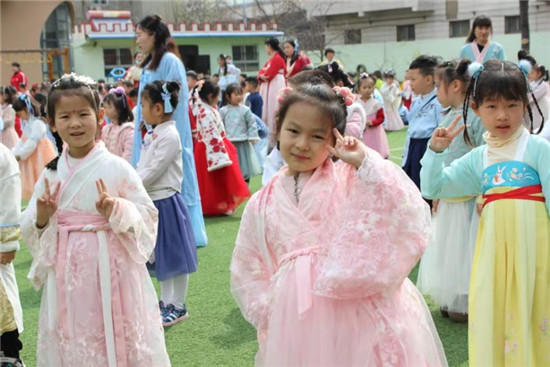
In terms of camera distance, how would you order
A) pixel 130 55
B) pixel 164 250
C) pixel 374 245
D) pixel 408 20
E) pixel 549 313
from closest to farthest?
pixel 374 245
pixel 549 313
pixel 164 250
pixel 130 55
pixel 408 20

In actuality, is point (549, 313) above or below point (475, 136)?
below

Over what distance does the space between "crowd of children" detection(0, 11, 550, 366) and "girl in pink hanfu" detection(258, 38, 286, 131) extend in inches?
200

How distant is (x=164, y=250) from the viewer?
4.22m

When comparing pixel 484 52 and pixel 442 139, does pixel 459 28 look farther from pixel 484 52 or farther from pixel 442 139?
pixel 442 139

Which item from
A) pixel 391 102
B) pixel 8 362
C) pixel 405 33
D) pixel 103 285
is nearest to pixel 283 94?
pixel 103 285

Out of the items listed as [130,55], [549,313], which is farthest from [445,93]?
[130,55]

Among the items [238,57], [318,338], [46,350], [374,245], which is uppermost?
[238,57]

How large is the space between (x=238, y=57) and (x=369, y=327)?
28903 mm

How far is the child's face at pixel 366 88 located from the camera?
28.8ft

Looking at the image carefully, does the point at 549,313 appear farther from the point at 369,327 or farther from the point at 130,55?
the point at 130,55

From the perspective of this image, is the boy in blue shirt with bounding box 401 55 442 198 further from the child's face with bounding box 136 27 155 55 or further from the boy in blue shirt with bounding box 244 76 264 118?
the boy in blue shirt with bounding box 244 76 264 118

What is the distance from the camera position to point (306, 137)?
2322 mm

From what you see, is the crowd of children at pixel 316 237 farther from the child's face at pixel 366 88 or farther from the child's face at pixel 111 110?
the child's face at pixel 366 88

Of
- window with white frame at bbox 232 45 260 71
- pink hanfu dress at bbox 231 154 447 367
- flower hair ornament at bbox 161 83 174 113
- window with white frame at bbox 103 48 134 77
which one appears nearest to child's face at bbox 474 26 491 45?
flower hair ornament at bbox 161 83 174 113
